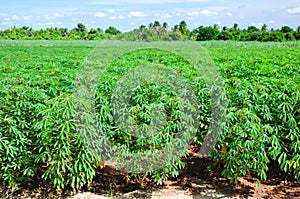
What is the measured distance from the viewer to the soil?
357 centimetres

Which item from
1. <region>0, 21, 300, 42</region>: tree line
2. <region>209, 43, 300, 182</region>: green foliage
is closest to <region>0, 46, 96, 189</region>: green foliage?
<region>209, 43, 300, 182</region>: green foliage

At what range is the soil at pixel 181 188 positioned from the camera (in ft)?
11.7

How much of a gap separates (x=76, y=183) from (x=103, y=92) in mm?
957

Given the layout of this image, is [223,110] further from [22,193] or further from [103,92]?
[22,193]

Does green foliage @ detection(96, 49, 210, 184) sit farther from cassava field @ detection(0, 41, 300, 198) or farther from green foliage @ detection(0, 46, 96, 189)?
green foliage @ detection(0, 46, 96, 189)

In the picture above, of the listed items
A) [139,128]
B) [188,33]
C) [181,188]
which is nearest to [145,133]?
[139,128]

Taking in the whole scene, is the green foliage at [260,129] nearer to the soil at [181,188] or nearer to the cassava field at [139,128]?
the cassava field at [139,128]

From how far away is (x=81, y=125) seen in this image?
3.04 m

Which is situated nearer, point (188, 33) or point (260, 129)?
point (260, 129)

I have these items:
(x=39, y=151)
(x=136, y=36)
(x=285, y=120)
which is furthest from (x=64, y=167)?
(x=136, y=36)

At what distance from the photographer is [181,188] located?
12.4 feet

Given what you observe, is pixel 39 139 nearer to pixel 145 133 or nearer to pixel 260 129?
pixel 145 133

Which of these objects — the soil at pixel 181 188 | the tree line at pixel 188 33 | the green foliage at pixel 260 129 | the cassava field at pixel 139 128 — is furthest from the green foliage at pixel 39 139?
the tree line at pixel 188 33

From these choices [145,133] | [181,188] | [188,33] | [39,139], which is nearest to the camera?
[39,139]
